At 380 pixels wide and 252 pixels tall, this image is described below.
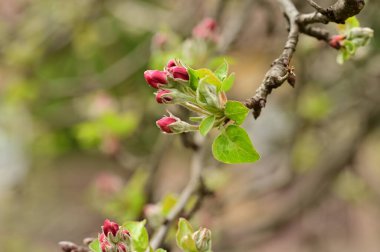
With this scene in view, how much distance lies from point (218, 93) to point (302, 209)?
1.95 meters

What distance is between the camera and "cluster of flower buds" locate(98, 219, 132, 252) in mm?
943

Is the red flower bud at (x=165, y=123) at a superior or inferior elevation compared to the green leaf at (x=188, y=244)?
superior

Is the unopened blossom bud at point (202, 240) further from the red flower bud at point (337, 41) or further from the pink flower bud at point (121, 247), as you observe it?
the red flower bud at point (337, 41)

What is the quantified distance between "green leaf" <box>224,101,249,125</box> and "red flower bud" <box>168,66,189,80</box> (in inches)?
3.1

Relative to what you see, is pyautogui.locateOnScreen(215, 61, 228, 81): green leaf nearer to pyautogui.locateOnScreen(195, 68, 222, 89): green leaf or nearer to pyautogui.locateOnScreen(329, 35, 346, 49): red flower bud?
pyautogui.locateOnScreen(195, 68, 222, 89): green leaf

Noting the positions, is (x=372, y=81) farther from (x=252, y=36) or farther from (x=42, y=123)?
(x=42, y=123)

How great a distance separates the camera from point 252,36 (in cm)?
362

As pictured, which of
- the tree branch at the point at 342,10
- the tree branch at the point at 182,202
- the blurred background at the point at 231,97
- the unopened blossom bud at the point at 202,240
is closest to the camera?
the tree branch at the point at 342,10

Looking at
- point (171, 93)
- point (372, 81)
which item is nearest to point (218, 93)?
point (171, 93)

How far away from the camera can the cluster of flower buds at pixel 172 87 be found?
89 cm

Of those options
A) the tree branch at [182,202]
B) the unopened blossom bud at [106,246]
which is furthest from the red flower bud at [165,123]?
the tree branch at [182,202]

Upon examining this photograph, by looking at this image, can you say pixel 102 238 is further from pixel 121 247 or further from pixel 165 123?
pixel 165 123

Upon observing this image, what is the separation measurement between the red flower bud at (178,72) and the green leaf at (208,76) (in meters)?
0.02

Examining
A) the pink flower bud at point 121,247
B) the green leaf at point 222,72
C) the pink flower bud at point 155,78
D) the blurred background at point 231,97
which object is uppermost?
the blurred background at point 231,97
